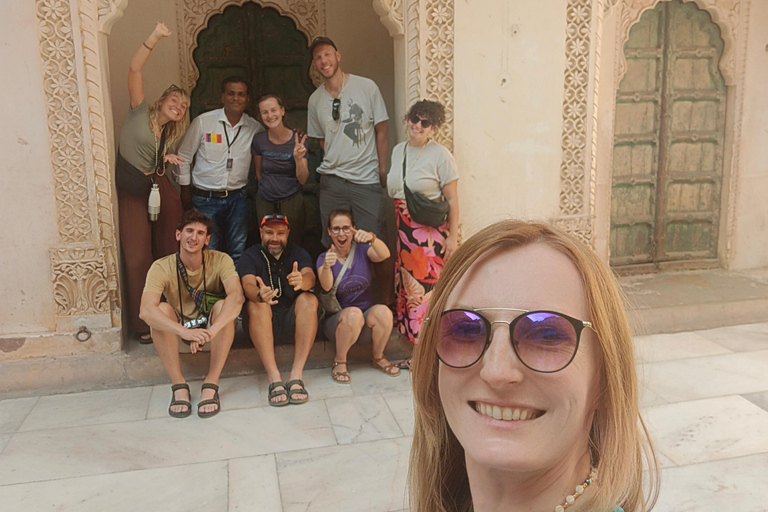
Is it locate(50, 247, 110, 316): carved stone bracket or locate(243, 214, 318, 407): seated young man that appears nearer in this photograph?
locate(243, 214, 318, 407): seated young man

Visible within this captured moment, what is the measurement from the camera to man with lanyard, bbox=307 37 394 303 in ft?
16.8

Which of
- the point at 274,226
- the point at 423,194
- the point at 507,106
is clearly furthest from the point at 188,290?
the point at 507,106

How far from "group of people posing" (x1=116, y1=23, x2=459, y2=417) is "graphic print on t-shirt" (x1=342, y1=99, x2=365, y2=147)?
1 cm

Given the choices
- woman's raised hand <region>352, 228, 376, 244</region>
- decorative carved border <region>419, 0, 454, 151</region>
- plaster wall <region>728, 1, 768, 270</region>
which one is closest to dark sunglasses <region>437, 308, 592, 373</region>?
woman's raised hand <region>352, 228, 376, 244</region>

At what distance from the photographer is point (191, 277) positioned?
14.6 ft

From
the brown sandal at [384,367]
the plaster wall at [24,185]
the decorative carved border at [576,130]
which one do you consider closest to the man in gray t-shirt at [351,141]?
the brown sandal at [384,367]

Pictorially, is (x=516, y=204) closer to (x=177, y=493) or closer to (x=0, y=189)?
(x=177, y=493)

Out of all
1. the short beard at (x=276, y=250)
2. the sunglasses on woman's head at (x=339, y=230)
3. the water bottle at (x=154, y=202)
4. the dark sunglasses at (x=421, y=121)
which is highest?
the dark sunglasses at (x=421, y=121)

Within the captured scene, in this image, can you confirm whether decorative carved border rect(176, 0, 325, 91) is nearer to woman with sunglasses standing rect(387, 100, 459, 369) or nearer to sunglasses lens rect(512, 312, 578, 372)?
woman with sunglasses standing rect(387, 100, 459, 369)

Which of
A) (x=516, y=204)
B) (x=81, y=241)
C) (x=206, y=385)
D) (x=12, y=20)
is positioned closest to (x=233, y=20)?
(x=12, y=20)

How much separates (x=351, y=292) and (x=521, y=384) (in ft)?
12.0

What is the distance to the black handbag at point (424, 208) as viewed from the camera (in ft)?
15.4

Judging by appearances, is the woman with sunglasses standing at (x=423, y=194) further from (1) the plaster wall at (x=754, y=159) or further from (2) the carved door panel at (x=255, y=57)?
(1) the plaster wall at (x=754, y=159)

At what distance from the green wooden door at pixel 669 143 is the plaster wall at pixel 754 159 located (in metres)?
0.20
